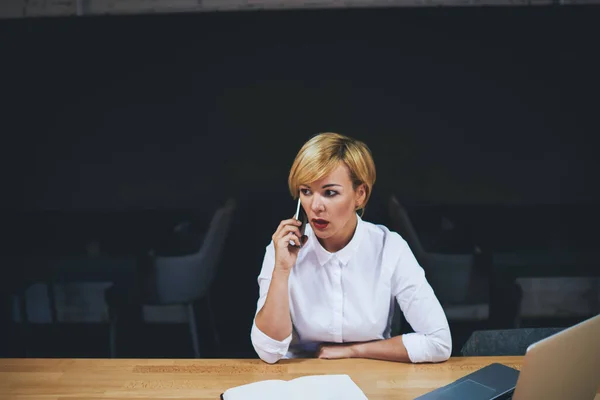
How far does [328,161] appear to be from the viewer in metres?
1.72

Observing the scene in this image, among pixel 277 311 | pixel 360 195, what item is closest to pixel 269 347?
pixel 277 311

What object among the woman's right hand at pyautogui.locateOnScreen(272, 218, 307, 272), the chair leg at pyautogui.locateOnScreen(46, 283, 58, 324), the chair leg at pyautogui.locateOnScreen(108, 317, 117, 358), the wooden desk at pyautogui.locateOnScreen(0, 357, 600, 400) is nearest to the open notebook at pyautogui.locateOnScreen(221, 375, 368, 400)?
the wooden desk at pyautogui.locateOnScreen(0, 357, 600, 400)

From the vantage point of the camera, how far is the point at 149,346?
2.46m

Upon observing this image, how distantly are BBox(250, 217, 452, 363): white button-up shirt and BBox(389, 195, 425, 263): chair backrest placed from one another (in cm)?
48

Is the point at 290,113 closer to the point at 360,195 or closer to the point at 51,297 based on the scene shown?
the point at 360,195

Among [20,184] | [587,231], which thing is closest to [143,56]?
[20,184]

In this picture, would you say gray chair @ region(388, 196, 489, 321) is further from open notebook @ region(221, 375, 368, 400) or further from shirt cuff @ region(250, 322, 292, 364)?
open notebook @ region(221, 375, 368, 400)

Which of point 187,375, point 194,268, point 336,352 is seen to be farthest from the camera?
point 194,268

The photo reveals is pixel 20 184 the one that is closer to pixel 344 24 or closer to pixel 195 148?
pixel 195 148

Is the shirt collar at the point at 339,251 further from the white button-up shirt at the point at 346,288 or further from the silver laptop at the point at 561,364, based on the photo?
the silver laptop at the point at 561,364

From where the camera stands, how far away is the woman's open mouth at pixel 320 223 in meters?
1.76

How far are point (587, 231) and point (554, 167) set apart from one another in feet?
A: 1.10

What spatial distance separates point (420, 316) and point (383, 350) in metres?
0.19

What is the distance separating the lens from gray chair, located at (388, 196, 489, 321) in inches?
92.1
